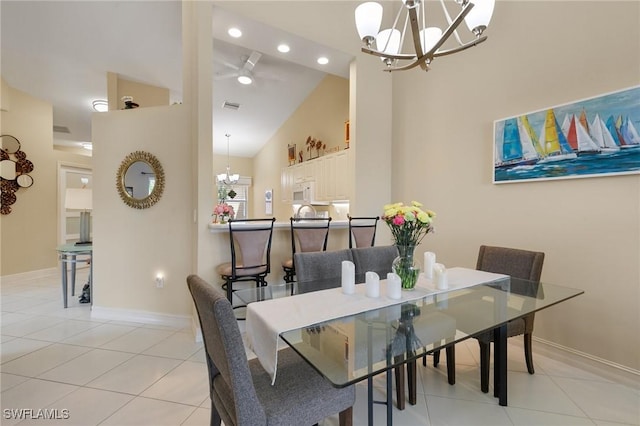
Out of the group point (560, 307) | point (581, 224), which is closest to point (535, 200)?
point (581, 224)

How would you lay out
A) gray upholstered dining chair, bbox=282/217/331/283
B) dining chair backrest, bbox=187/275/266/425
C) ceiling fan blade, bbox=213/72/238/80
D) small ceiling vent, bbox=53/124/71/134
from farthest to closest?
small ceiling vent, bbox=53/124/71/134 → ceiling fan blade, bbox=213/72/238/80 → gray upholstered dining chair, bbox=282/217/331/283 → dining chair backrest, bbox=187/275/266/425

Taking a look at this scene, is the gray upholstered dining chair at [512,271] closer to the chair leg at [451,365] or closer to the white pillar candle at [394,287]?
the chair leg at [451,365]

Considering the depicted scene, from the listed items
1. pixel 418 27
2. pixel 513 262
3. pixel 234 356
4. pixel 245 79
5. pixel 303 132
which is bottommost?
pixel 234 356

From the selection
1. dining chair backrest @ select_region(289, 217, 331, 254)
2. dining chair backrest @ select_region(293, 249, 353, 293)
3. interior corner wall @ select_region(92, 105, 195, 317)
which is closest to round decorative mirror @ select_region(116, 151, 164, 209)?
interior corner wall @ select_region(92, 105, 195, 317)

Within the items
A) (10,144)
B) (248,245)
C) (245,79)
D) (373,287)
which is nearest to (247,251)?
(248,245)

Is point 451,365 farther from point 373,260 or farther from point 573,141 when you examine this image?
point 573,141

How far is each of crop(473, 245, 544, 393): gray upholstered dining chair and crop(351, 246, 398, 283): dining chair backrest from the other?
0.77 meters

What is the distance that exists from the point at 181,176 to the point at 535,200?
3461mm

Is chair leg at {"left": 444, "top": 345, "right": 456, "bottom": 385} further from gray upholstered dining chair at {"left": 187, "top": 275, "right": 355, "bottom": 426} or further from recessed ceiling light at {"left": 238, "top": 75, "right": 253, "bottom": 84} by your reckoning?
recessed ceiling light at {"left": 238, "top": 75, "right": 253, "bottom": 84}

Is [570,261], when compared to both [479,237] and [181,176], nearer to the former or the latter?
[479,237]

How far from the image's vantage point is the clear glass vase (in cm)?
178

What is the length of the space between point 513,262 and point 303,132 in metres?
4.77

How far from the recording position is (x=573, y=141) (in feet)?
7.76

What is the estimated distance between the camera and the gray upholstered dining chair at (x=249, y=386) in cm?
101
